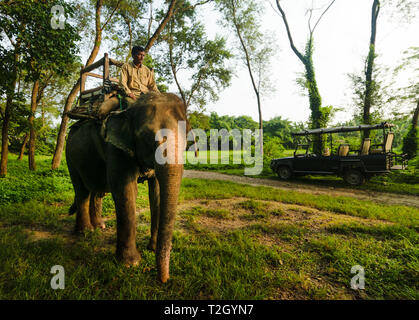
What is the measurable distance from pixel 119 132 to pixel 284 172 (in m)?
11.3

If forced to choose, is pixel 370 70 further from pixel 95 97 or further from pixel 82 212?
pixel 82 212

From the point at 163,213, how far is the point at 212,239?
1.74m

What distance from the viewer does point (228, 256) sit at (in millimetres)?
3057

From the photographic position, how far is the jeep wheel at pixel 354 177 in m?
9.59

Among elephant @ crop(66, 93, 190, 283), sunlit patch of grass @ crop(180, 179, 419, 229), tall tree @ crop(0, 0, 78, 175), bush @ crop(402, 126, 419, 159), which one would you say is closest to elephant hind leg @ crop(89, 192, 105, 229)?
elephant @ crop(66, 93, 190, 283)

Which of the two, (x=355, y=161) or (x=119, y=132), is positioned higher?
(x=119, y=132)

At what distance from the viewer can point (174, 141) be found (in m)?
2.21

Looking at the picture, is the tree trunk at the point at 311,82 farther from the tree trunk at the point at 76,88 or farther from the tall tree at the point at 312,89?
the tree trunk at the point at 76,88

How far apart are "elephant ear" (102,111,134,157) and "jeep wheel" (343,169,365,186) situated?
10.9 meters

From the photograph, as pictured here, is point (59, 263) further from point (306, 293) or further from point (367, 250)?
point (367, 250)

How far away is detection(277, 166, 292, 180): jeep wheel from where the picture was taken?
12.0 meters

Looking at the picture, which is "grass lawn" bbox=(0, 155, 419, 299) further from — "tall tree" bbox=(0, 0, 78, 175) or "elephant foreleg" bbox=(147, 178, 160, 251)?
"tall tree" bbox=(0, 0, 78, 175)

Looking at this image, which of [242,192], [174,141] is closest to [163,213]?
[174,141]

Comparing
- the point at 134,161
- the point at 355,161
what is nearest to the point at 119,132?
the point at 134,161
